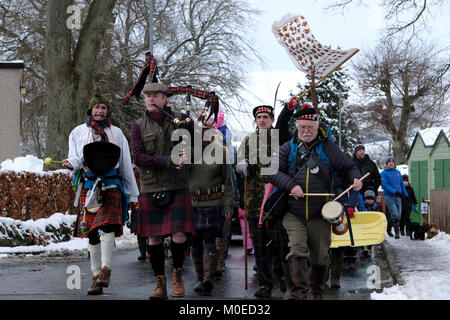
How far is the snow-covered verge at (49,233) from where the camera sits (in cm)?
1094

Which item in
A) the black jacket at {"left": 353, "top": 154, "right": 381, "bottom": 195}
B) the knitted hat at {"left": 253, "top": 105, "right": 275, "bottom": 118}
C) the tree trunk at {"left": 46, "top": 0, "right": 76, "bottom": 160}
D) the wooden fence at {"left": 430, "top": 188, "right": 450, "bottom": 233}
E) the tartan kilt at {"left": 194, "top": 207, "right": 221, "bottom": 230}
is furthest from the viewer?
the tree trunk at {"left": 46, "top": 0, "right": 76, "bottom": 160}

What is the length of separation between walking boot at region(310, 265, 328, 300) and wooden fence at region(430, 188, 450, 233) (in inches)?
381

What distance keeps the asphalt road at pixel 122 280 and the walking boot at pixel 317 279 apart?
3.23 feet

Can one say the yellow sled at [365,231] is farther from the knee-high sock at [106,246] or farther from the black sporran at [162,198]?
the knee-high sock at [106,246]

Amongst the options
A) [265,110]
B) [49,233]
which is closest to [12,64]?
[49,233]

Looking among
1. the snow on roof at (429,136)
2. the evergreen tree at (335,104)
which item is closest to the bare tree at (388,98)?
the evergreen tree at (335,104)

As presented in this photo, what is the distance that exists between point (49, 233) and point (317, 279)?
7.19 meters

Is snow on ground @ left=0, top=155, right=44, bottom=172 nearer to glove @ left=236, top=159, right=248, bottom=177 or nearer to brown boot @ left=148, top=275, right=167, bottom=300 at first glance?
glove @ left=236, top=159, right=248, bottom=177

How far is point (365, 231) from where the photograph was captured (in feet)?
20.9

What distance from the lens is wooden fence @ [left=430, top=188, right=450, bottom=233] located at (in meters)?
14.7

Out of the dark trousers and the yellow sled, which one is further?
the dark trousers

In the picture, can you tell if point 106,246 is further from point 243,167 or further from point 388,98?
point 388,98

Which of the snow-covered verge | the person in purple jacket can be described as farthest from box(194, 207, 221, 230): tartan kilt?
the person in purple jacket
